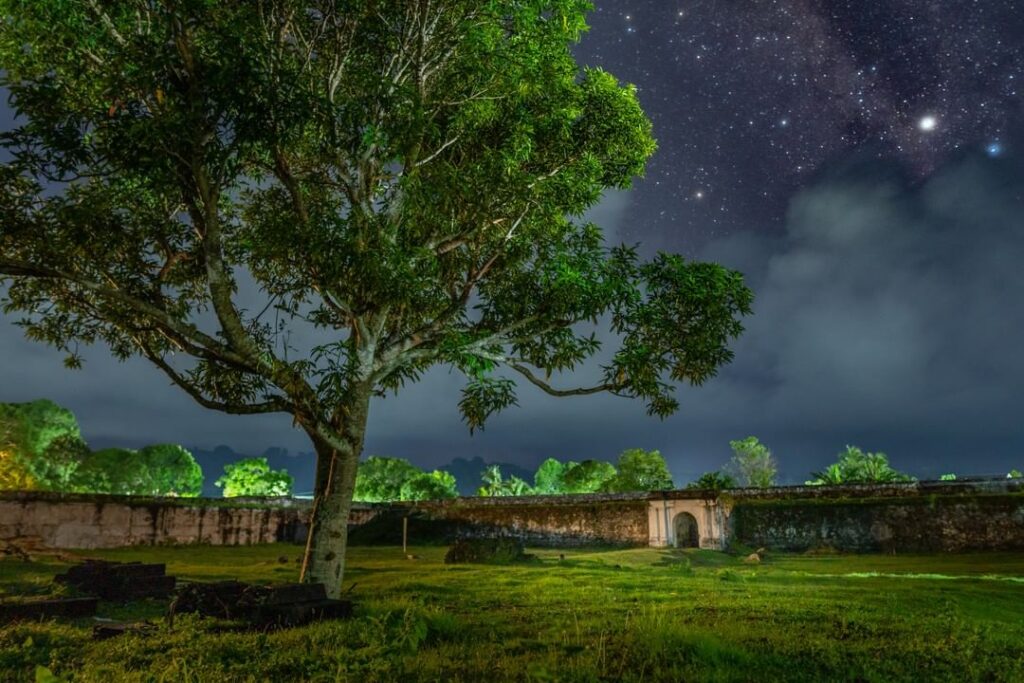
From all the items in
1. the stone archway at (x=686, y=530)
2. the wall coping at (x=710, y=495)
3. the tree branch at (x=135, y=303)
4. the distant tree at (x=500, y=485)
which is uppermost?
the tree branch at (x=135, y=303)

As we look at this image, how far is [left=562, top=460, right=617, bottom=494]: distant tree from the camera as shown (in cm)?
6047

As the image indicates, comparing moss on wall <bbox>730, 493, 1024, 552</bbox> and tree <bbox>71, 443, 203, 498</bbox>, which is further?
tree <bbox>71, 443, 203, 498</bbox>

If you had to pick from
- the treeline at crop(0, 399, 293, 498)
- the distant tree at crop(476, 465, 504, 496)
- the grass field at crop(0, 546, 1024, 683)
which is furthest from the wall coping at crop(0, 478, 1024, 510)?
the distant tree at crop(476, 465, 504, 496)

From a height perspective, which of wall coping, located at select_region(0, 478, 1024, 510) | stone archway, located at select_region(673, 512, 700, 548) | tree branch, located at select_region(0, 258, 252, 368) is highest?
tree branch, located at select_region(0, 258, 252, 368)

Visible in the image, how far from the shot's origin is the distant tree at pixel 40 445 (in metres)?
47.2

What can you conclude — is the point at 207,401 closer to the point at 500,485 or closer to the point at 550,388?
the point at 550,388

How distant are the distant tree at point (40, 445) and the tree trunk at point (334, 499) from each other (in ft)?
152

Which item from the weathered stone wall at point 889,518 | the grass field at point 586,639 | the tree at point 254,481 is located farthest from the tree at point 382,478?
the grass field at point 586,639

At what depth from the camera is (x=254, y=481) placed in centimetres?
6312

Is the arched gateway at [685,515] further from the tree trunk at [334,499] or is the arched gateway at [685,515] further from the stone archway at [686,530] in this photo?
the tree trunk at [334,499]

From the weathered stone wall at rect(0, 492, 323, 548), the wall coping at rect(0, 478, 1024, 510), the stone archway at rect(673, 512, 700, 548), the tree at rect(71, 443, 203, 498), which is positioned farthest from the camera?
the tree at rect(71, 443, 203, 498)

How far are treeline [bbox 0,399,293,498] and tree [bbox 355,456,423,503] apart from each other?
8.08 m

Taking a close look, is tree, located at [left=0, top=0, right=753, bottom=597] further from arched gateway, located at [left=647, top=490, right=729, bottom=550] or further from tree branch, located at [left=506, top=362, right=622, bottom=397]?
arched gateway, located at [left=647, top=490, right=729, bottom=550]

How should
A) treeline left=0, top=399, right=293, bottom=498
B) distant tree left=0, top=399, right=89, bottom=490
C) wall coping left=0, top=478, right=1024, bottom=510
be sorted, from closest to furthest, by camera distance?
wall coping left=0, top=478, right=1024, bottom=510 < distant tree left=0, top=399, right=89, bottom=490 < treeline left=0, top=399, right=293, bottom=498
